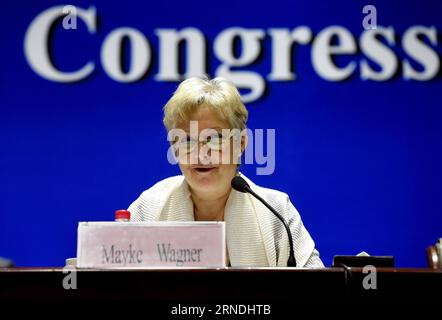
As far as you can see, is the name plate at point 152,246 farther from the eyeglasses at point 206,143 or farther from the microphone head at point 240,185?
the eyeglasses at point 206,143

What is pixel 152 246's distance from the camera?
156 centimetres

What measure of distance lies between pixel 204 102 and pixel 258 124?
3.61 feet

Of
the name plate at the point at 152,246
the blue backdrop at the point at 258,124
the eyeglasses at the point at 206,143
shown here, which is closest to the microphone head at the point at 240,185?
the eyeglasses at the point at 206,143

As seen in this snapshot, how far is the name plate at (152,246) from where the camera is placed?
1.55 m

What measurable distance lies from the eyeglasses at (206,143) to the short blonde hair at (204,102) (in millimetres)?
59

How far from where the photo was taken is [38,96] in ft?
11.1

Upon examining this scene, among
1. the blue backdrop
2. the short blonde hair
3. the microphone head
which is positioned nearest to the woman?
the short blonde hair

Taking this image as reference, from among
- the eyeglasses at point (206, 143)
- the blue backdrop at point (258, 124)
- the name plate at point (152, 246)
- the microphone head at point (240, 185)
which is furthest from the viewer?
the blue backdrop at point (258, 124)

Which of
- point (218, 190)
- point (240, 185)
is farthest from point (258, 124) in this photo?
point (240, 185)

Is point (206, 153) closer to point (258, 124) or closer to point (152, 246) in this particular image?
point (152, 246)

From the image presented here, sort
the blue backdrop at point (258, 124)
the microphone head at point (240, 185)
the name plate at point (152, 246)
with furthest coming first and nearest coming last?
the blue backdrop at point (258, 124) < the microphone head at point (240, 185) < the name plate at point (152, 246)
